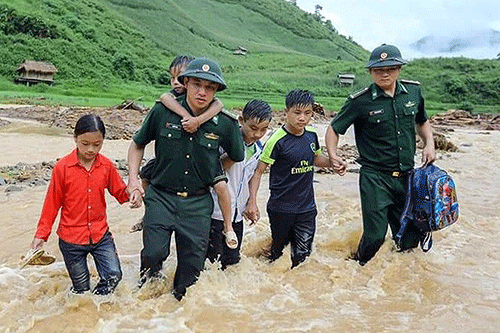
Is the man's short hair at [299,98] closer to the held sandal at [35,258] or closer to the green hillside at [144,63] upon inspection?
the held sandal at [35,258]

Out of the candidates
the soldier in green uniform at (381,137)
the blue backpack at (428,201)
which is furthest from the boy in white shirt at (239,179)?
the blue backpack at (428,201)

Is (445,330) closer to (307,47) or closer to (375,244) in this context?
(375,244)

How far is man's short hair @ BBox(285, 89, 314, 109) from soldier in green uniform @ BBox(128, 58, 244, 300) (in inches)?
31.8

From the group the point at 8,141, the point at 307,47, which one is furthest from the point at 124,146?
the point at 307,47

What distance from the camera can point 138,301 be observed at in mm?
4531

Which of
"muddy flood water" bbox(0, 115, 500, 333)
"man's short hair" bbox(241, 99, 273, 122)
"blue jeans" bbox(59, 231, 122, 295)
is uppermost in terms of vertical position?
"man's short hair" bbox(241, 99, 273, 122)

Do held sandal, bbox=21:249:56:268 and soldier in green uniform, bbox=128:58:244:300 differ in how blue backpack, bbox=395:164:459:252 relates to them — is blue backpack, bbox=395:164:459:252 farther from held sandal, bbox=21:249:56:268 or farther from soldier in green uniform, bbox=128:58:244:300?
held sandal, bbox=21:249:56:268

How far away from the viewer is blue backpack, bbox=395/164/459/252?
16.9ft

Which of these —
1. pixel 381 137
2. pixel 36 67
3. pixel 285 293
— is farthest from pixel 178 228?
pixel 36 67

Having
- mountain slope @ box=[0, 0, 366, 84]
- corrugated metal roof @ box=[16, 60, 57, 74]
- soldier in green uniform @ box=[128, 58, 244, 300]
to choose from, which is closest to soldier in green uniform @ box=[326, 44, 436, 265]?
soldier in green uniform @ box=[128, 58, 244, 300]

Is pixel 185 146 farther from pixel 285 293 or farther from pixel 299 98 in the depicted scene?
pixel 285 293

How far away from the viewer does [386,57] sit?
5.03 m

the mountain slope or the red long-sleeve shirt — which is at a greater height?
the mountain slope

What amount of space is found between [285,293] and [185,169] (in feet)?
5.15
